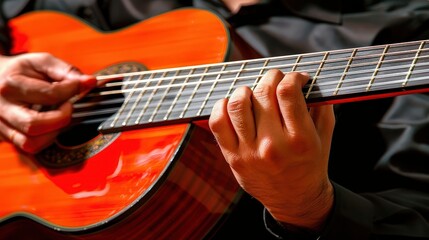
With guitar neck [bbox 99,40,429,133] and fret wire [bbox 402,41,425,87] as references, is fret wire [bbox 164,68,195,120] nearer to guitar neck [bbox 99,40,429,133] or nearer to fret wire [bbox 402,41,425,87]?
guitar neck [bbox 99,40,429,133]

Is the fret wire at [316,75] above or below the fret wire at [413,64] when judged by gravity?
below

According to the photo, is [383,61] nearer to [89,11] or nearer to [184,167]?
[184,167]

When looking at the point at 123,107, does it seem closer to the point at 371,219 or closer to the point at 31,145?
the point at 31,145

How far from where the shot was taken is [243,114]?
621mm

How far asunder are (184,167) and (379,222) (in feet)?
1.11

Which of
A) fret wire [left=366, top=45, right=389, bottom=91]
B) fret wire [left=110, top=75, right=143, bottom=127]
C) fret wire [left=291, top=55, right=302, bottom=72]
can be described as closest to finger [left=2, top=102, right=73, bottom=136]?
fret wire [left=110, top=75, right=143, bottom=127]

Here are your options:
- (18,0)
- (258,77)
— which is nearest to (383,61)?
(258,77)

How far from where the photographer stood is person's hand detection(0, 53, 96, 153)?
94 centimetres

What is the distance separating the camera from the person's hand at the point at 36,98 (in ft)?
3.08

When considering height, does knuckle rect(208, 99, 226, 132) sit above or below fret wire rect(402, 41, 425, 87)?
below

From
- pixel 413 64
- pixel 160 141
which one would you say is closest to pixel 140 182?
pixel 160 141

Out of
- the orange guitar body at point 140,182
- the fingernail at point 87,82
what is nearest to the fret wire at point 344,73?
the orange guitar body at point 140,182

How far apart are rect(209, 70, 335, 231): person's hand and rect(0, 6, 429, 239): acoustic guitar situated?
2.3 inches

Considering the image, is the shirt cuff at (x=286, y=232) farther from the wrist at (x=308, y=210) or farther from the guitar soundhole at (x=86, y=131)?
the guitar soundhole at (x=86, y=131)
